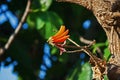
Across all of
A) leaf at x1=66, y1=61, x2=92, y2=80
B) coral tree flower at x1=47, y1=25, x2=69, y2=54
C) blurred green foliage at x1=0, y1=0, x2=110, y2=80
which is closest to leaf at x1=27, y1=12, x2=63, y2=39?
blurred green foliage at x1=0, y1=0, x2=110, y2=80

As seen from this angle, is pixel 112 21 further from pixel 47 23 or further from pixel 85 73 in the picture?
pixel 47 23

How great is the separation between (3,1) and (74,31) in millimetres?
447

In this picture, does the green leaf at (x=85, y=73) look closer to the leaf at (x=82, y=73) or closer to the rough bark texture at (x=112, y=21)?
the leaf at (x=82, y=73)

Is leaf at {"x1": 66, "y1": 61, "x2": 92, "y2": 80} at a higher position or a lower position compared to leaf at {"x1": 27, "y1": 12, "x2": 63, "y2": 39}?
lower

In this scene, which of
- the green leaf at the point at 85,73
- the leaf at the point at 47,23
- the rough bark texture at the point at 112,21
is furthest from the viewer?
the leaf at the point at 47,23

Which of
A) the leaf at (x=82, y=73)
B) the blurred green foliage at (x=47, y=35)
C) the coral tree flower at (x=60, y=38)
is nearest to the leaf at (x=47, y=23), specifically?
the blurred green foliage at (x=47, y=35)

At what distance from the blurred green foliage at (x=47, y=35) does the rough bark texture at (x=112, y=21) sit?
2.71ft

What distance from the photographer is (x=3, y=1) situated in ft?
8.45

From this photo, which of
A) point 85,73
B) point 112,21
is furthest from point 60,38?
point 85,73

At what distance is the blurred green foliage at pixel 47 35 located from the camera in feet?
7.16

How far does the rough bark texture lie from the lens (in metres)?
1.07

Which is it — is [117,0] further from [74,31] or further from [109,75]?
[74,31]

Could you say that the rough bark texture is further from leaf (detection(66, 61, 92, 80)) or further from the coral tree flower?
leaf (detection(66, 61, 92, 80))

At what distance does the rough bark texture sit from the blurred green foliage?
0.83m
